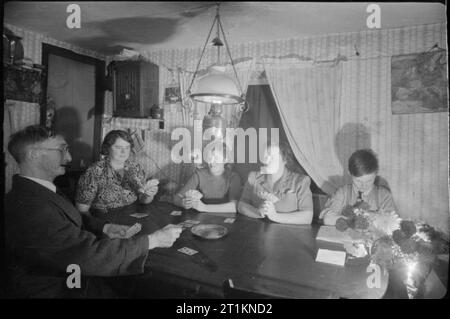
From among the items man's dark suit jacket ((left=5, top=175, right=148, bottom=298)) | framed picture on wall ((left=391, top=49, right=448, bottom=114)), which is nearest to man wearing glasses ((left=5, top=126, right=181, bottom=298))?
man's dark suit jacket ((left=5, top=175, right=148, bottom=298))

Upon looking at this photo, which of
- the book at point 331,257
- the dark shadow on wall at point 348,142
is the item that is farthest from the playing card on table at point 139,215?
the dark shadow on wall at point 348,142

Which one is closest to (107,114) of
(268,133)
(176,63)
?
(176,63)

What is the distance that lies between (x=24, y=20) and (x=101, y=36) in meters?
0.48

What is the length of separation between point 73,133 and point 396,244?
200cm

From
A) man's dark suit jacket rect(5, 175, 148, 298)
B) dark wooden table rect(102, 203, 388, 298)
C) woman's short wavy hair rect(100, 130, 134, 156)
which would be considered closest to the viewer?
dark wooden table rect(102, 203, 388, 298)

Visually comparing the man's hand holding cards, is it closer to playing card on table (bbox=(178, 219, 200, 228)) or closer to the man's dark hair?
playing card on table (bbox=(178, 219, 200, 228))

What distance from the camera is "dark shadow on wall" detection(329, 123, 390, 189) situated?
1852mm

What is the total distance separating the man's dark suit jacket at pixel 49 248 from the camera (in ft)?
3.38

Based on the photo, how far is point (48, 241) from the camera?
1.03 m

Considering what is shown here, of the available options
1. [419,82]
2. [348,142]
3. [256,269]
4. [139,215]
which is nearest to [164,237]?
[256,269]

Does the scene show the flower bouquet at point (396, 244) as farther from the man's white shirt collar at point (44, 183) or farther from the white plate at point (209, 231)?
the man's white shirt collar at point (44, 183)

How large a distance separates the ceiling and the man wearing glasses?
95cm

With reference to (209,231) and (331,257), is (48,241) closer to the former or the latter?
(209,231)

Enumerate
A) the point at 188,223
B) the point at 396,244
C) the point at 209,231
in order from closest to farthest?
the point at 396,244, the point at 209,231, the point at 188,223
